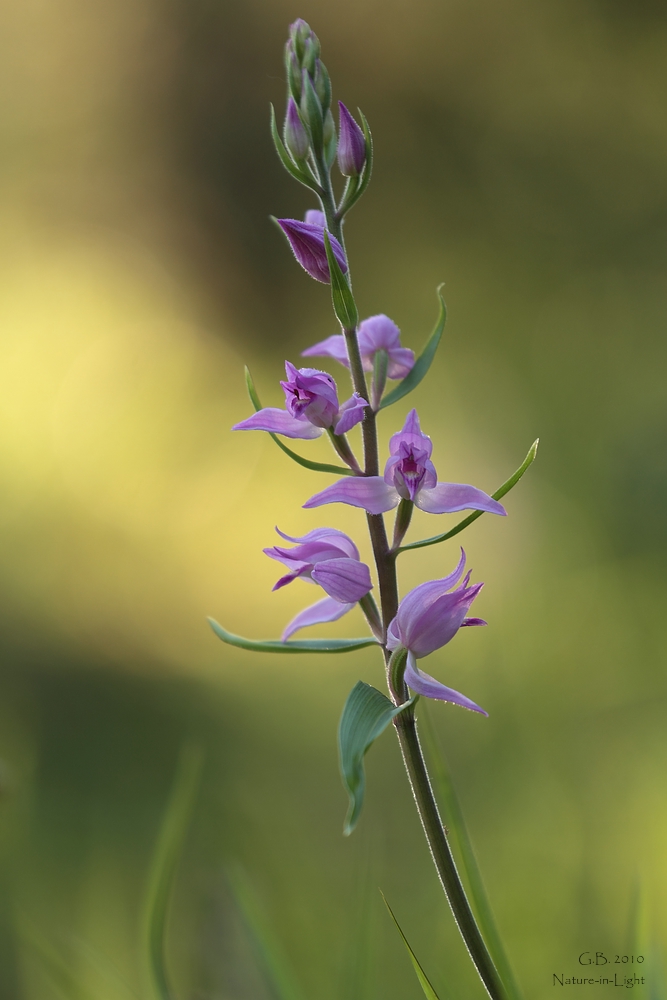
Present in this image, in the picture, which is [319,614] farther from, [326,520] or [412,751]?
[326,520]

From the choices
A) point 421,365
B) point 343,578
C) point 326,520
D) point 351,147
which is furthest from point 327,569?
point 326,520

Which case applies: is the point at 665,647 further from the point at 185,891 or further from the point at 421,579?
the point at 185,891

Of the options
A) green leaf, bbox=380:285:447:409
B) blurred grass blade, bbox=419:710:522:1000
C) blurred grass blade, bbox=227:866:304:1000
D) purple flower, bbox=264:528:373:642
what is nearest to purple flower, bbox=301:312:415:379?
green leaf, bbox=380:285:447:409

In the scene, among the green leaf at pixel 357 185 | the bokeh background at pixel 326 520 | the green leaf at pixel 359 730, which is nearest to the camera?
the green leaf at pixel 359 730

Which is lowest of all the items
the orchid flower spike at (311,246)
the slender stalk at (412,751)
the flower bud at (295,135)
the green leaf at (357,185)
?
the slender stalk at (412,751)

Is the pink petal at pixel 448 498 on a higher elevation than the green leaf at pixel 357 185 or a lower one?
lower

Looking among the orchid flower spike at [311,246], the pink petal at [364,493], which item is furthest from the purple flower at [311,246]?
the pink petal at [364,493]

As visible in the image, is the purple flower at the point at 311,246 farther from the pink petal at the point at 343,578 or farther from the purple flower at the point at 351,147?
the pink petal at the point at 343,578

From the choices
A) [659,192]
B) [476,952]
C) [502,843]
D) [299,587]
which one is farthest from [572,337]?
[476,952]
